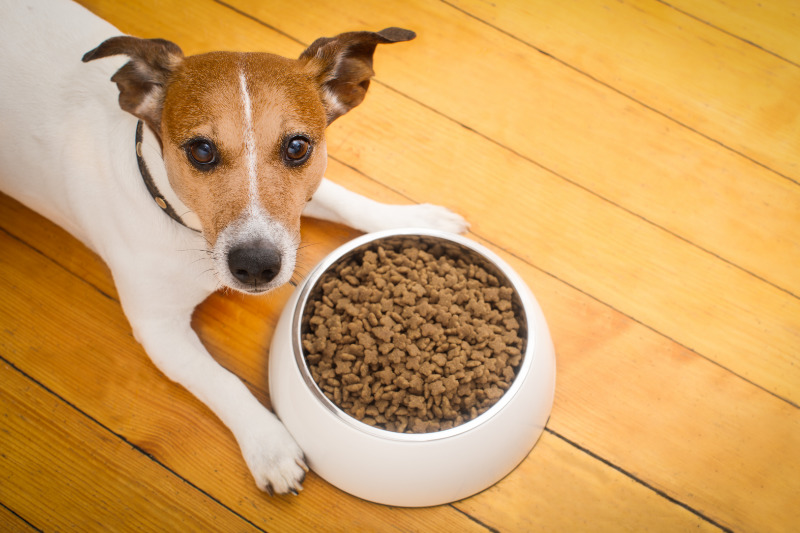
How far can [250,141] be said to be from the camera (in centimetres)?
121

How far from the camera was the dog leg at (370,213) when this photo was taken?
5.78ft

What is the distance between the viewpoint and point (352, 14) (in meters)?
2.10

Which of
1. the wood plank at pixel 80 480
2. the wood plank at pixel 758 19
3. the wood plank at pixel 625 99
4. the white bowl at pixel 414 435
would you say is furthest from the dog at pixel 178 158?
the wood plank at pixel 758 19

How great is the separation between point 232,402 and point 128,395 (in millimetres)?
352

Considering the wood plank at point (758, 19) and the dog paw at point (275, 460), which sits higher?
the wood plank at point (758, 19)

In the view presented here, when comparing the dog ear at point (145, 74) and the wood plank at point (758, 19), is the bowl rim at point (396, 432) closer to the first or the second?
the dog ear at point (145, 74)

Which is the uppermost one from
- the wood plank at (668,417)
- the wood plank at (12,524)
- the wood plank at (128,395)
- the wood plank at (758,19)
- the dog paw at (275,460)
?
the wood plank at (758,19)

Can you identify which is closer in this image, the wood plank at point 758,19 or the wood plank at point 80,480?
the wood plank at point 80,480

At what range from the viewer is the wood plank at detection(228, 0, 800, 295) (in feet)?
6.44

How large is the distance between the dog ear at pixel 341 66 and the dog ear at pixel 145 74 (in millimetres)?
292

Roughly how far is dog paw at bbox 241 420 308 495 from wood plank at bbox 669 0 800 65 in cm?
199

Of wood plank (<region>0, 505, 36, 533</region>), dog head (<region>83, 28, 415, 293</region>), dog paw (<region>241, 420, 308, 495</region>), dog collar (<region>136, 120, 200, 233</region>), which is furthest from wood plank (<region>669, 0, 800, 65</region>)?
wood plank (<region>0, 505, 36, 533</region>)

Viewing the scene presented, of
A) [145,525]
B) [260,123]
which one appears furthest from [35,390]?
[260,123]

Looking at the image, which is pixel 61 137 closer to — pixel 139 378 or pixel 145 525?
pixel 139 378
